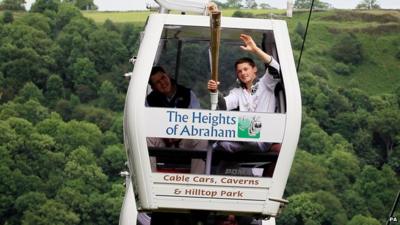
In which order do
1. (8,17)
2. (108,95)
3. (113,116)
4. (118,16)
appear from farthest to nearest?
(118,16)
(8,17)
(108,95)
(113,116)

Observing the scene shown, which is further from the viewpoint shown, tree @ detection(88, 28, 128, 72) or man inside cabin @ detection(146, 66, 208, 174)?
tree @ detection(88, 28, 128, 72)

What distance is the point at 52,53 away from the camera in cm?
15575

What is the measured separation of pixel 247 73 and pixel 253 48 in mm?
414

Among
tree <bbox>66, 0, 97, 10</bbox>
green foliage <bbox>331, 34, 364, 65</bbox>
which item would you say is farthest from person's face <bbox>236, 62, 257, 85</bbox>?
tree <bbox>66, 0, 97, 10</bbox>

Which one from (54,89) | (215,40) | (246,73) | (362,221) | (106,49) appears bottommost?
(54,89)

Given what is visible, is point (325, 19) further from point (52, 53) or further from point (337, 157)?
point (337, 157)

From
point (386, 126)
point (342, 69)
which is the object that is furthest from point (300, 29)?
point (342, 69)

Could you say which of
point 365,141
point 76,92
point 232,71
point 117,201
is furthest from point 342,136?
point 232,71

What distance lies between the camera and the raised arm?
19.5m

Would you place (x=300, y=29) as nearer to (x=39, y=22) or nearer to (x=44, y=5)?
(x=39, y=22)

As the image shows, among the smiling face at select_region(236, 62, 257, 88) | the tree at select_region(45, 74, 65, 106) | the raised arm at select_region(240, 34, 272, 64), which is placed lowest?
the tree at select_region(45, 74, 65, 106)

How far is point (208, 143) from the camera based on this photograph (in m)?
19.4

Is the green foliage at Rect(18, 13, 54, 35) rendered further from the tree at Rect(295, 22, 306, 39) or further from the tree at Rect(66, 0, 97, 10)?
the tree at Rect(295, 22, 306, 39)

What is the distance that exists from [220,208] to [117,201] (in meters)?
84.4
